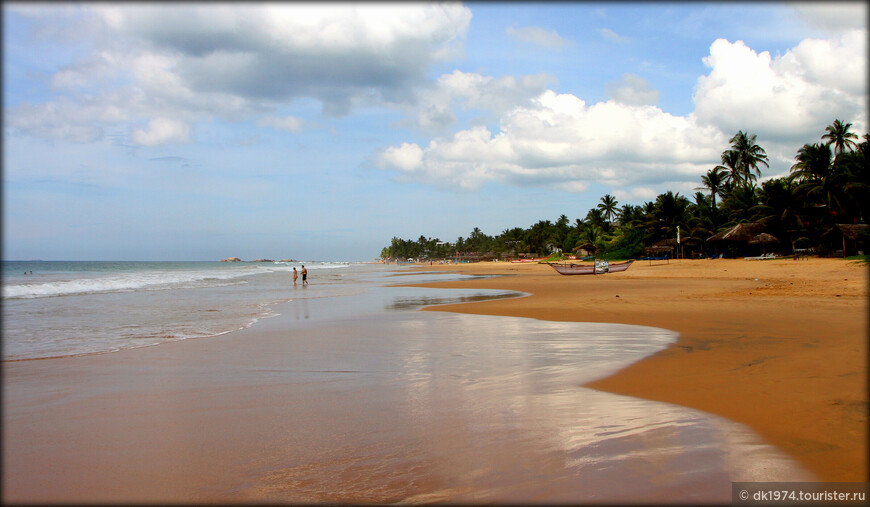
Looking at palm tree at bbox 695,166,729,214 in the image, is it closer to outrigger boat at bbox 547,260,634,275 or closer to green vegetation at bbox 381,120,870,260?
green vegetation at bbox 381,120,870,260

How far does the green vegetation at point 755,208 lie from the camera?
41750 millimetres

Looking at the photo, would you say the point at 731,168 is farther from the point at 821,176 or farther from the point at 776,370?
the point at 776,370

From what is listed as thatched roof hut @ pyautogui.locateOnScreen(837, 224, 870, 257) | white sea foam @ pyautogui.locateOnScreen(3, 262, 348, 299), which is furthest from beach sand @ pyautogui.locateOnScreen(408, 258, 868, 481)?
white sea foam @ pyautogui.locateOnScreen(3, 262, 348, 299)

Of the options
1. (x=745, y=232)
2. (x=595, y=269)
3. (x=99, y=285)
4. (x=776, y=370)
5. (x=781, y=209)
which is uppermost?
(x=781, y=209)

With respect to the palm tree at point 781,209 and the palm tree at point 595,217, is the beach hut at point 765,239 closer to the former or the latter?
the palm tree at point 781,209

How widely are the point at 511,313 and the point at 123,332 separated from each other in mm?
11138

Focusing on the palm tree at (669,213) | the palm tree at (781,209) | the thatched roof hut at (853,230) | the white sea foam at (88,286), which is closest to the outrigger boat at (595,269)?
the thatched roof hut at (853,230)

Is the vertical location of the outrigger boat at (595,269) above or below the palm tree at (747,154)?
below

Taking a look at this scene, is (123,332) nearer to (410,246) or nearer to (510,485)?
(510,485)

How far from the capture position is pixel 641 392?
6.39m

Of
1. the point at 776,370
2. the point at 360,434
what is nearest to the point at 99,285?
the point at 360,434

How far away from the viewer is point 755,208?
51.4 meters

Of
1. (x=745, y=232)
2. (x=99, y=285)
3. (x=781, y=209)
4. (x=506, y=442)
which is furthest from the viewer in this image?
(x=745, y=232)

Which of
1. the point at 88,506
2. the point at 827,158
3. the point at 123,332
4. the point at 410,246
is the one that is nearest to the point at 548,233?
the point at 827,158
